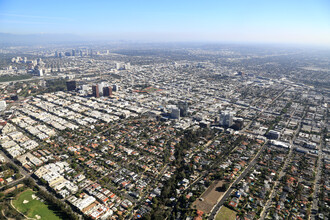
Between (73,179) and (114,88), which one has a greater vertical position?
(114,88)

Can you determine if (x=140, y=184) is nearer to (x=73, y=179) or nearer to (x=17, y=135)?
(x=73, y=179)

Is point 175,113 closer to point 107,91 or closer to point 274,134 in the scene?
point 274,134

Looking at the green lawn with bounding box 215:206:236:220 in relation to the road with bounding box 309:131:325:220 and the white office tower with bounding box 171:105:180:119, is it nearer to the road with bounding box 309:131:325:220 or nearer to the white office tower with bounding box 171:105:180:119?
the road with bounding box 309:131:325:220

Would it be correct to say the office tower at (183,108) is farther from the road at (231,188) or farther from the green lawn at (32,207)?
the green lawn at (32,207)

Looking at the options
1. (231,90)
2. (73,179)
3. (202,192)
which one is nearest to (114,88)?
(231,90)

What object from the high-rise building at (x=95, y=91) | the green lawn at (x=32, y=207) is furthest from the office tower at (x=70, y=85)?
the green lawn at (x=32, y=207)
